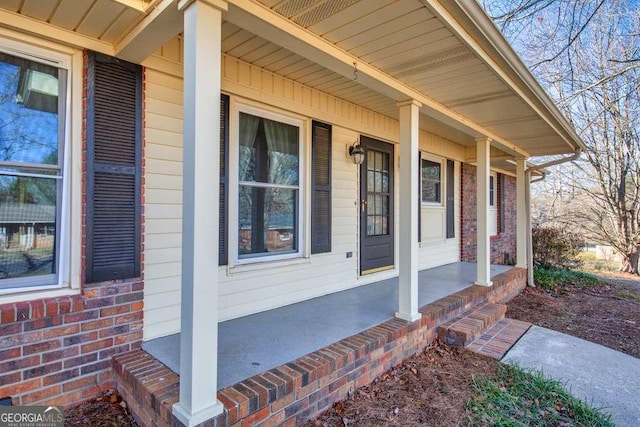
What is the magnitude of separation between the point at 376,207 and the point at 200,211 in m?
3.61

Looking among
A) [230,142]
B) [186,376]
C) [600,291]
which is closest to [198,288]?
[186,376]

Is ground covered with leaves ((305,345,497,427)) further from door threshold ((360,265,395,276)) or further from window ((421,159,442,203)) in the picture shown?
window ((421,159,442,203))

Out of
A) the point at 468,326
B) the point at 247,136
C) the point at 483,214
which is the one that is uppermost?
the point at 247,136

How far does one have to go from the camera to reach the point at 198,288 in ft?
5.86

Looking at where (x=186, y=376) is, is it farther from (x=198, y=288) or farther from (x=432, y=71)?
(x=432, y=71)

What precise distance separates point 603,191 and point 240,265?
37.7 ft

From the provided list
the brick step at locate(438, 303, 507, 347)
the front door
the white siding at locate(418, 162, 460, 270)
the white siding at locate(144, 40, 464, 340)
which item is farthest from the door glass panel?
the brick step at locate(438, 303, 507, 347)

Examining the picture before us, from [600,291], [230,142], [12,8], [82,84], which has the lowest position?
[600,291]

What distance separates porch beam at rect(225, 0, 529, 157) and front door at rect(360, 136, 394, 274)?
3.98ft

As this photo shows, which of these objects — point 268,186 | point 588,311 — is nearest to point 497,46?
point 268,186

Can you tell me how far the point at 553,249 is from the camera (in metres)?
8.44

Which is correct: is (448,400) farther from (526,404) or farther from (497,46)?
(497,46)

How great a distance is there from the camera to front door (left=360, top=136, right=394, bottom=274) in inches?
189

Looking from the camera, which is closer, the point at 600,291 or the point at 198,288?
the point at 198,288
